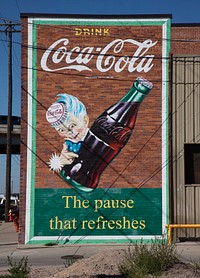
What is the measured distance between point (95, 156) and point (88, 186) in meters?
1.10

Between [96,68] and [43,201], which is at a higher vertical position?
[96,68]

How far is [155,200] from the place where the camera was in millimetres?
16266

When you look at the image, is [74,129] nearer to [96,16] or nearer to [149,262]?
[96,16]

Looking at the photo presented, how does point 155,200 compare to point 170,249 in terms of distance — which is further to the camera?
point 155,200

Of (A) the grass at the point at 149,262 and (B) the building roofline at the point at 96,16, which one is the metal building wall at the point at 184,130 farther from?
(A) the grass at the point at 149,262

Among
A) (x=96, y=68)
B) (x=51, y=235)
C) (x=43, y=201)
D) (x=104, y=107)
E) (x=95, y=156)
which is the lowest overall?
(x=51, y=235)

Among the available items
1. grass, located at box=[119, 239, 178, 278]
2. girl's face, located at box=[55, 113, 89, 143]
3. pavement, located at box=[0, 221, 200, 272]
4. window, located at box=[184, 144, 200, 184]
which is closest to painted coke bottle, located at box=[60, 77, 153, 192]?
girl's face, located at box=[55, 113, 89, 143]

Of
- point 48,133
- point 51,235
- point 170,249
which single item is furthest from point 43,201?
point 170,249

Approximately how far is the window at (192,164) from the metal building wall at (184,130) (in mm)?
264

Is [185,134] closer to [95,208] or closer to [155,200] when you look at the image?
[155,200]

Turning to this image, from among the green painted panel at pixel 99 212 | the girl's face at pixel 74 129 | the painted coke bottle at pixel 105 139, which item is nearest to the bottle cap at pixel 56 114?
the girl's face at pixel 74 129

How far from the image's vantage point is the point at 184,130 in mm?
16484

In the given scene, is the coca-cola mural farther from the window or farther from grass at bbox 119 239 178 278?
grass at bbox 119 239 178 278

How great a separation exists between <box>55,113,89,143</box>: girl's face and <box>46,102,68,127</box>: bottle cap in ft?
0.61
